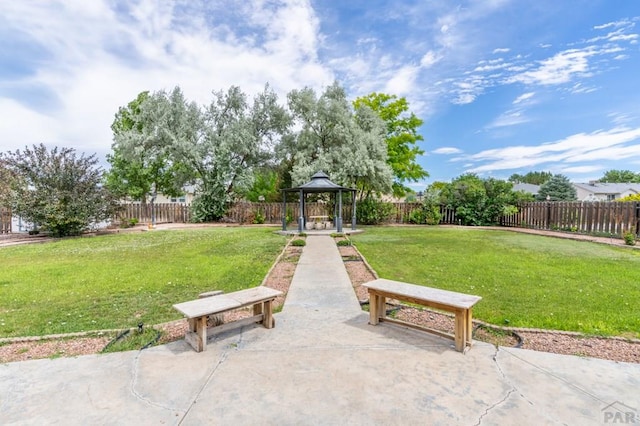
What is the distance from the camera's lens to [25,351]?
3.33 m

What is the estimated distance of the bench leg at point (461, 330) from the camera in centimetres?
321

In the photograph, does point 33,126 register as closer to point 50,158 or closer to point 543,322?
point 50,158

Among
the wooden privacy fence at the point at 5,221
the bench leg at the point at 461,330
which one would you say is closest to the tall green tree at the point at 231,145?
the wooden privacy fence at the point at 5,221

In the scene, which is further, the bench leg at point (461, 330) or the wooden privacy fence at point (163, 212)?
the wooden privacy fence at point (163, 212)

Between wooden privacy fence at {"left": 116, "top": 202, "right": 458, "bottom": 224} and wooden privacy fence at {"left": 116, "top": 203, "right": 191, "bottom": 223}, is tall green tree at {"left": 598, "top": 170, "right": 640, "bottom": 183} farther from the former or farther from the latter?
wooden privacy fence at {"left": 116, "top": 203, "right": 191, "bottom": 223}

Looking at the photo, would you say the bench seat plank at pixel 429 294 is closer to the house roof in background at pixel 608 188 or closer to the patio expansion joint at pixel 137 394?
the patio expansion joint at pixel 137 394

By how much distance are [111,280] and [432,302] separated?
19.8ft

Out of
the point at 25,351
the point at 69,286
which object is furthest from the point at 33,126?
the point at 25,351

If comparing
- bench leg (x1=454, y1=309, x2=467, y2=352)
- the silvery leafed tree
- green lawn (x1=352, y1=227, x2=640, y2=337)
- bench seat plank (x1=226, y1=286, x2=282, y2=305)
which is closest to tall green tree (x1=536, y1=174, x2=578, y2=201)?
green lawn (x1=352, y1=227, x2=640, y2=337)

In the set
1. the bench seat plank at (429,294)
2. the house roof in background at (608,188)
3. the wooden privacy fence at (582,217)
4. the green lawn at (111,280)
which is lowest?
the green lawn at (111,280)

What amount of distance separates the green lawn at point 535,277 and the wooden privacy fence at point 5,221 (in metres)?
17.7

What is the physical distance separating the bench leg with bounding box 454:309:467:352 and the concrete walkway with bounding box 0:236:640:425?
0.10 meters

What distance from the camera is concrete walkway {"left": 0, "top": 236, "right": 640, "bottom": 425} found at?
2.22m

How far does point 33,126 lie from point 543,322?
17281 millimetres
